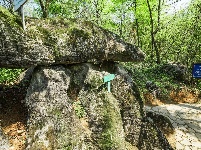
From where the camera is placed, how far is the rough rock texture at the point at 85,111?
20.6 feet

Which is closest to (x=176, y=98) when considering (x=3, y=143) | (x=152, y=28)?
(x=152, y=28)

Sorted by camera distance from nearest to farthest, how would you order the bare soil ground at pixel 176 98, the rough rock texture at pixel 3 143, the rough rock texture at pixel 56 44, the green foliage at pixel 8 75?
the rough rock texture at pixel 3 143
the rough rock texture at pixel 56 44
the green foliage at pixel 8 75
the bare soil ground at pixel 176 98

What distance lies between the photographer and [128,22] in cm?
2962

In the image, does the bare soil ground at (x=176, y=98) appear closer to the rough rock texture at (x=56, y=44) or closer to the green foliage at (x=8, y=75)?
the rough rock texture at (x=56, y=44)

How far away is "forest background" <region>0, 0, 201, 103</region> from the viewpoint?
16.7 meters

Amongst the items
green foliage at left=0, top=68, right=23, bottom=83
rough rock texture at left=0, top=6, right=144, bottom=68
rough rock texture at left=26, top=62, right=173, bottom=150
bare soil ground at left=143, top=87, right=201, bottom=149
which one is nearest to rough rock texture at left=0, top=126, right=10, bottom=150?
rough rock texture at left=26, top=62, right=173, bottom=150

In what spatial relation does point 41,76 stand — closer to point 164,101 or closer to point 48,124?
point 48,124

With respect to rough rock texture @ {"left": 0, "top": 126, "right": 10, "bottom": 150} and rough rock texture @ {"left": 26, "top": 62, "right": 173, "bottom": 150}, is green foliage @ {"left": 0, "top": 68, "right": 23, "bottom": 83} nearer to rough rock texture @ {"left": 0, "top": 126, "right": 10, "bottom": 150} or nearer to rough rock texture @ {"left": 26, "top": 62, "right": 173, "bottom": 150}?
rough rock texture @ {"left": 26, "top": 62, "right": 173, "bottom": 150}

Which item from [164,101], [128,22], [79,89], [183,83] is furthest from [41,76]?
[128,22]

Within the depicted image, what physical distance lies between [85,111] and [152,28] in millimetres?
16216

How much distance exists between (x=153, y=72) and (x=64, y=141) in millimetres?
13796

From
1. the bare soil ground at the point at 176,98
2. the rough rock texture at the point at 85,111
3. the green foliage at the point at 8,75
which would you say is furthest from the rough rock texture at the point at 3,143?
the bare soil ground at the point at 176,98

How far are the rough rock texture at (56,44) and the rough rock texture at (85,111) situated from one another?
0.48 meters

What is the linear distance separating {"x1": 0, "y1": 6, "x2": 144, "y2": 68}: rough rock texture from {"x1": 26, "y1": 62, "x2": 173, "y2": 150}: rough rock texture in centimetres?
48
